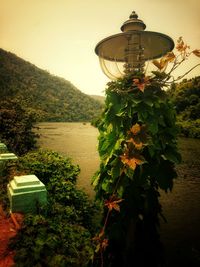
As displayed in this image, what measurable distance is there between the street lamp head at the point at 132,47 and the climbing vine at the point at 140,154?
0.60 feet

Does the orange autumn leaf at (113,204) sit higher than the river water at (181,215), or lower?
higher

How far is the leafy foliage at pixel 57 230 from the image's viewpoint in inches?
152

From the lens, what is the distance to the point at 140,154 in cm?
305

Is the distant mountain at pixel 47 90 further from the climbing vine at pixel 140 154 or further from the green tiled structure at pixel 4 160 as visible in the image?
the climbing vine at pixel 140 154

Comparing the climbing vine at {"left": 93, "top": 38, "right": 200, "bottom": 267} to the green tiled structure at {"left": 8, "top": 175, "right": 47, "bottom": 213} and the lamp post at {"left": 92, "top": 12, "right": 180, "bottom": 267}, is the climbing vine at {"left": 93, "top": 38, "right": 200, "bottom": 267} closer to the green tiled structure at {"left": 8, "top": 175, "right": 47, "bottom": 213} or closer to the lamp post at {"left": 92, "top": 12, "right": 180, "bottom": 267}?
the lamp post at {"left": 92, "top": 12, "right": 180, "bottom": 267}

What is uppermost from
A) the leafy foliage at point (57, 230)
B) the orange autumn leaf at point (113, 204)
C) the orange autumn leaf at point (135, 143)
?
the orange autumn leaf at point (135, 143)

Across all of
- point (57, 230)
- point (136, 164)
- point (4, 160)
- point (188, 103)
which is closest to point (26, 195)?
point (57, 230)

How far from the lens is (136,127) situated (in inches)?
93.3

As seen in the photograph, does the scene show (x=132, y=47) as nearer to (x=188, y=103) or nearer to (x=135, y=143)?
(x=135, y=143)

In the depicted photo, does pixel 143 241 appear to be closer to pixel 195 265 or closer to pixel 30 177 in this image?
pixel 30 177

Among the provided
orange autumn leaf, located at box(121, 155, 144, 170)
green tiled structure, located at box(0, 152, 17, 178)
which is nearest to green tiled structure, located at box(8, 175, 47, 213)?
green tiled structure, located at box(0, 152, 17, 178)

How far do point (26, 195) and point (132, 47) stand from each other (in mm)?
3199

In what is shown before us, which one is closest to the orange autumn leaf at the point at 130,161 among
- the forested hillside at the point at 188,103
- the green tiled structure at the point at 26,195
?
the green tiled structure at the point at 26,195

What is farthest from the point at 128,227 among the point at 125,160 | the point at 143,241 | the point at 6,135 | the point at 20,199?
the point at 6,135
